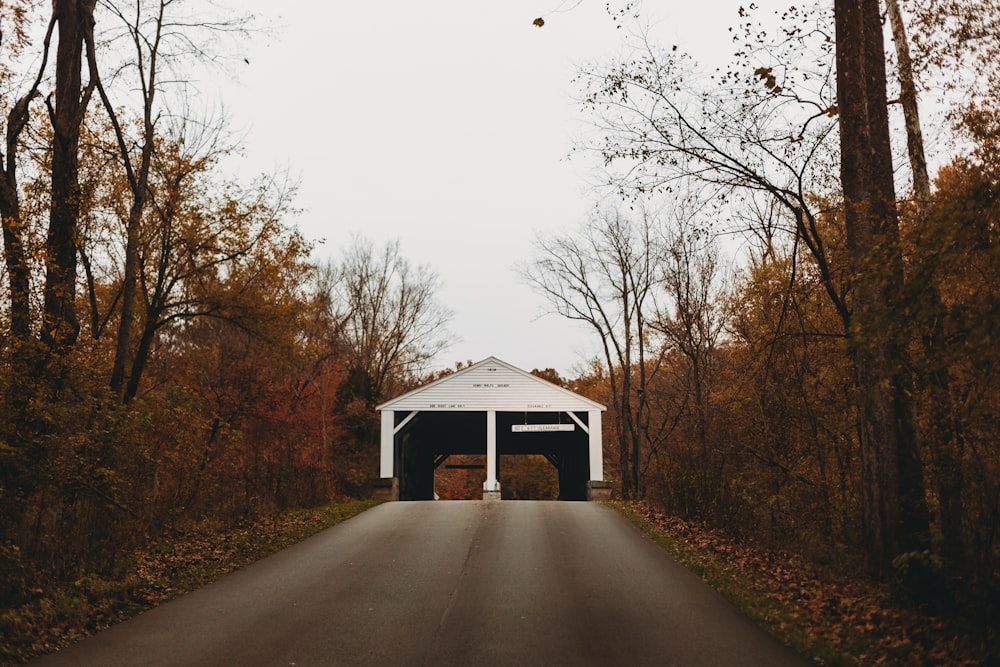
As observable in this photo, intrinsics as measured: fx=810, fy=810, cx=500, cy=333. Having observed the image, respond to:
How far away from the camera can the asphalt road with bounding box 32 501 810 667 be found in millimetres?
6055

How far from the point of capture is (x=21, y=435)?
786 cm

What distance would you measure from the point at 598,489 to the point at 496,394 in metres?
4.94

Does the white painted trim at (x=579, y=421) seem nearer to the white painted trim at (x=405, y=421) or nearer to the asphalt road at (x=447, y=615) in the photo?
the white painted trim at (x=405, y=421)

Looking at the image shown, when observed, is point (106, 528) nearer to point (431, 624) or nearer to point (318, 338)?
point (431, 624)

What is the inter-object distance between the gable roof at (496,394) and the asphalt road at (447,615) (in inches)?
629

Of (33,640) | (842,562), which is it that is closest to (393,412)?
(842,562)

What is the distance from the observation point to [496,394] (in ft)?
94.4

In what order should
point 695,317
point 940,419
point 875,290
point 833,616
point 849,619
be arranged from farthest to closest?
point 695,317, point 875,290, point 940,419, point 833,616, point 849,619

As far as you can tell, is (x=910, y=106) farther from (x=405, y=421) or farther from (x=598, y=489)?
(x=405, y=421)

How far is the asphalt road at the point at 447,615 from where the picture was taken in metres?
6.05

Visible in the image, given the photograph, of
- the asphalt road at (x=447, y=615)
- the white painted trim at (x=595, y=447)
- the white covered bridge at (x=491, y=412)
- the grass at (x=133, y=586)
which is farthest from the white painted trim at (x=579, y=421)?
the asphalt road at (x=447, y=615)

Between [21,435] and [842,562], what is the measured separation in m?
9.22

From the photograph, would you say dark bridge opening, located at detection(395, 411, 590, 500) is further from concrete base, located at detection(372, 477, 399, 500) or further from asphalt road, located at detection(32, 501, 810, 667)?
asphalt road, located at detection(32, 501, 810, 667)

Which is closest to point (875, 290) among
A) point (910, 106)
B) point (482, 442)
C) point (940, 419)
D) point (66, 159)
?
point (940, 419)
